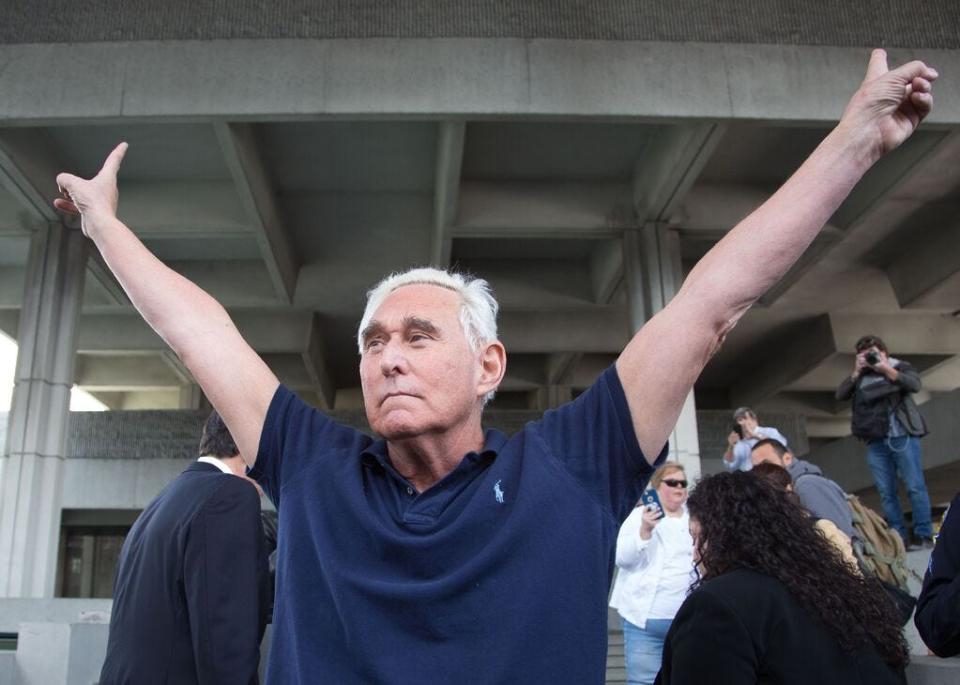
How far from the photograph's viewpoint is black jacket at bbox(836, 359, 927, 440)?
8062 millimetres

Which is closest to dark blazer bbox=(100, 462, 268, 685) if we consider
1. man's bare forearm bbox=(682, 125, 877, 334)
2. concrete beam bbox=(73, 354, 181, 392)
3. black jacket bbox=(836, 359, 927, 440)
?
man's bare forearm bbox=(682, 125, 877, 334)

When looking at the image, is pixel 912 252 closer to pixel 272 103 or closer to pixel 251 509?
pixel 272 103

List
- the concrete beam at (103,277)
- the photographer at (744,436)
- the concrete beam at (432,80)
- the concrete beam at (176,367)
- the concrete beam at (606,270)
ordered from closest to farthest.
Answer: the photographer at (744,436), the concrete beam at (432,80), the concrete beam at (103,277), the concrete beam at (606,270), the concrete beam at (176,367)

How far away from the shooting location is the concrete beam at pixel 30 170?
11.3m

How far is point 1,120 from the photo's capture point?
1026 cm

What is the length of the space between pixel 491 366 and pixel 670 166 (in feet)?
35.5

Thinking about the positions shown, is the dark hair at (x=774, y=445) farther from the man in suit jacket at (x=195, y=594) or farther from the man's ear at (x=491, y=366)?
the man's ear at (x=491, y=366)

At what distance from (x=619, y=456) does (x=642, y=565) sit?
3.43 meters

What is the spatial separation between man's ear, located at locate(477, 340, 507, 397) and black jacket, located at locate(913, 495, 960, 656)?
1.50m

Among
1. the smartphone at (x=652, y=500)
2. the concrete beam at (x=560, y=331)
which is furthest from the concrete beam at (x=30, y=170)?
the smartphone at (x=652, y=500)

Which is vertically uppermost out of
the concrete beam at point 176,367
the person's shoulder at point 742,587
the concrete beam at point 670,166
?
the concrete beam at point 670,166

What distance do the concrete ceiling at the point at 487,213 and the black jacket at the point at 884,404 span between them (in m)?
3.68

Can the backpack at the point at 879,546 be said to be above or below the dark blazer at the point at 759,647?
above

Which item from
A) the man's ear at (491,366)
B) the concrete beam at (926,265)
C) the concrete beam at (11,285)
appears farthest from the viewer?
the concrete beam at (11,285)
